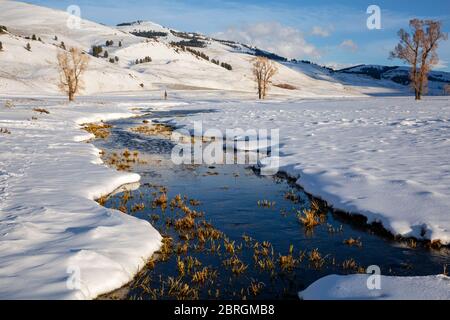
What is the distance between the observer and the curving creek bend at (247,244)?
7426 millimetres

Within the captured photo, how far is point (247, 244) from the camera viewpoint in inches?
365

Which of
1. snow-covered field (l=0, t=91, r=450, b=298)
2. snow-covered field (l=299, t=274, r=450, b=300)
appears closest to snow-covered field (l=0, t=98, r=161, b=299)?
snow-covered field (l=0, t=91, r=450, b=298)

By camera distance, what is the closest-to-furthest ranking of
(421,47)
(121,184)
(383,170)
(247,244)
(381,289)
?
(381,289) < (247,244) < (383,170) < (121,184) < (421,47)

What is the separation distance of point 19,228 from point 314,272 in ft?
21.6

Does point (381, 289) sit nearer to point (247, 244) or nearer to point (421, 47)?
point (247, 244)

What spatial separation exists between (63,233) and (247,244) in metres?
4.26

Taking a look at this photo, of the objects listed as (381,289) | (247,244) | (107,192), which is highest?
(107,192)

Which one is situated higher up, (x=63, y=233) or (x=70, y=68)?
(x=70, y=68)

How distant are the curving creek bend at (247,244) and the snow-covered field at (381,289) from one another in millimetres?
458

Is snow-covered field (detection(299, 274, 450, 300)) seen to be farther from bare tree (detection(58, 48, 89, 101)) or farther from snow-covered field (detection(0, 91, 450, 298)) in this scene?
bare tree (detection(58, 48, 89, 101))

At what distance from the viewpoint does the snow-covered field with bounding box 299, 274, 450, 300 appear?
249 inches

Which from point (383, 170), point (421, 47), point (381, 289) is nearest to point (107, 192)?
point (381, 289)

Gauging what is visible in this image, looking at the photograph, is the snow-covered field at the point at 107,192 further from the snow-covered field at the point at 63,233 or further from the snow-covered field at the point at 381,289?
the snow-covered field at the point at 381,289

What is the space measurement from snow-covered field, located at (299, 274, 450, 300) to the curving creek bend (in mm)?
458
